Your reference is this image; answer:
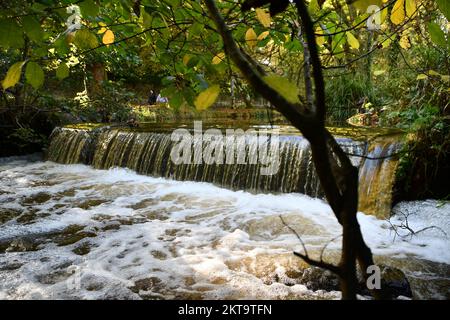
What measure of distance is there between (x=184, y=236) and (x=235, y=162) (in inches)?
114

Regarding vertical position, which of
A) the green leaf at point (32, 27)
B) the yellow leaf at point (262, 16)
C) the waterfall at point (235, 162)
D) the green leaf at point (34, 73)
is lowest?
the waterfall at point (235, 162)

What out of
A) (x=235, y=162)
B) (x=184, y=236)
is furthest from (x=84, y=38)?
(x=235, y=162)

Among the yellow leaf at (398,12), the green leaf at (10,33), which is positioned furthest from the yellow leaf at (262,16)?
the green leaf at (10,33)

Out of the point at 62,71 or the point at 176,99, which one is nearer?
the point at 176,99

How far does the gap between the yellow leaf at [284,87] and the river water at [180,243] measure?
229 cm

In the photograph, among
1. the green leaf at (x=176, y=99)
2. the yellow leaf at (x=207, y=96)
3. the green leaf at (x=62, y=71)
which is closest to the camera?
the yellow leaf at (x=207, y=96)

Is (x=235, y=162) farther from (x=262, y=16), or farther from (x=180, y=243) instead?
(x=262, y=16)

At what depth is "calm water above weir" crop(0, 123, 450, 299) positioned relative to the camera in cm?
286

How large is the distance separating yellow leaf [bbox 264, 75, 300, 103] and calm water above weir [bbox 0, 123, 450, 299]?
231 centimetres

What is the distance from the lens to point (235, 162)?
6742mm

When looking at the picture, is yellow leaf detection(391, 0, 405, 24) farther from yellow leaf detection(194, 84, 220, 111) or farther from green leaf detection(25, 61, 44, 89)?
green leaf detection(25, 61, 44, 89)

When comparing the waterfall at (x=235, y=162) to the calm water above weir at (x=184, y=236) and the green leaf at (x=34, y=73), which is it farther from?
the green leaf at (x=34, y=73)

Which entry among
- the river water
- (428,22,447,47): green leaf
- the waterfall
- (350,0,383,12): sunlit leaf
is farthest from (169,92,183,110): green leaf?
the waterfall

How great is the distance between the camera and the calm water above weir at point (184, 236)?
113 inches
